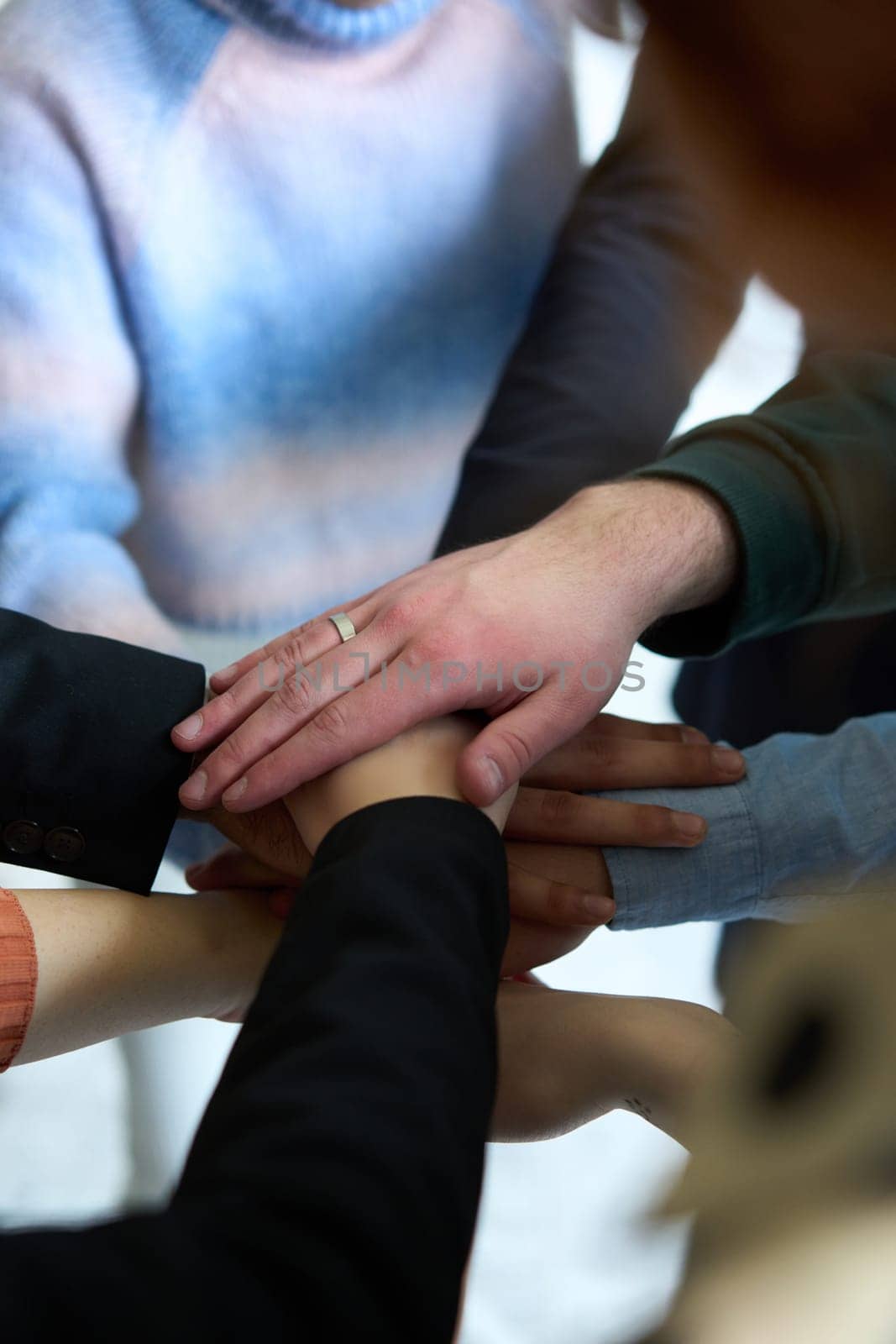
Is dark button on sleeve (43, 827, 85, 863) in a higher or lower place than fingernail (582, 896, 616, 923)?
lower

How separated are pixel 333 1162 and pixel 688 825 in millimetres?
435

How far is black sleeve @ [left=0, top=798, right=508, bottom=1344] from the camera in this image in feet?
0.96

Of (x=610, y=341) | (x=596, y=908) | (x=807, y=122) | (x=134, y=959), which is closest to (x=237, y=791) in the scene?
(x=134, y=959)

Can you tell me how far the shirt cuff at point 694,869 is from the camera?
2.40 feet

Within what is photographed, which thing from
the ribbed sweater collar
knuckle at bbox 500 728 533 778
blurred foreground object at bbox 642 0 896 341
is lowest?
knuckle at bbox 500 728 533 778

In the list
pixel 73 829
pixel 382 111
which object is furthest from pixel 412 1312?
pixel 382 111

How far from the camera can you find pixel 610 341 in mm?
1060

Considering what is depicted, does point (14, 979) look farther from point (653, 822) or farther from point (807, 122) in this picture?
point (807, 122)

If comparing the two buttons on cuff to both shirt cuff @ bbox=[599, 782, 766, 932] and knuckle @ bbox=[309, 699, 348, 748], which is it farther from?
shirt cuff @ bbox=[599, 782, 766, 932]

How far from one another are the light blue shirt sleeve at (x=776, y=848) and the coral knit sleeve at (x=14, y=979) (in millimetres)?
354

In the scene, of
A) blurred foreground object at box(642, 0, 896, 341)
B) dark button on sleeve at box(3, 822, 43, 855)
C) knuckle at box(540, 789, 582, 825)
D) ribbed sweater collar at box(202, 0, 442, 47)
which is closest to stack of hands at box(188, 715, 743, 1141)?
knuckle at box(540, 789, 582, 825)

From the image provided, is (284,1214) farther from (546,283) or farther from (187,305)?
(546,283)

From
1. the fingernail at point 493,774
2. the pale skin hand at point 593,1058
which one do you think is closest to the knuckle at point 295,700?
the fingernail at point 493,774

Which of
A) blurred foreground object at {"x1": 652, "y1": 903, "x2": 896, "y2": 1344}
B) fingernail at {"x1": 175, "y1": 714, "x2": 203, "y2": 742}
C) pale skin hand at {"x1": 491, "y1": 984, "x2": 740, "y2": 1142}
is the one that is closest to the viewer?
blurred foreground object at {"x1": 652, "y1": 903, "x2": 896, "y2": 1344}
